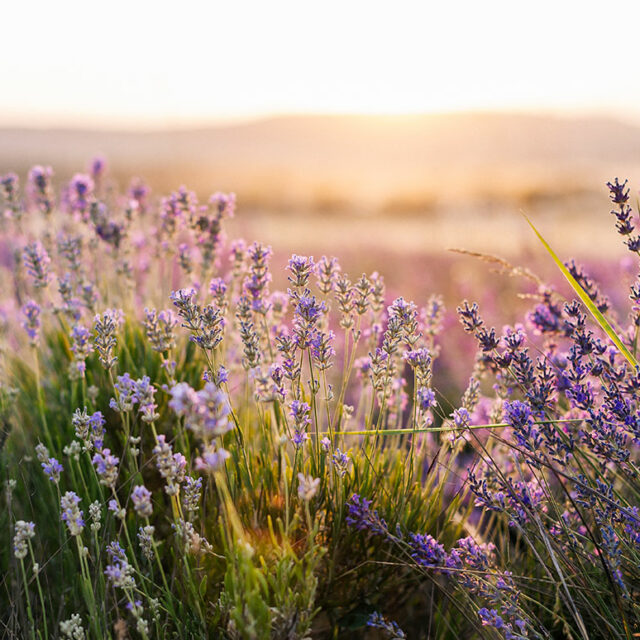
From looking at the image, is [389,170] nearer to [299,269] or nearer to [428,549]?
[299,269]

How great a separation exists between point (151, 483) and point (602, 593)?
161cm

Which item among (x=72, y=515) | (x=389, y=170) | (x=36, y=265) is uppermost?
(x=389, y=170)

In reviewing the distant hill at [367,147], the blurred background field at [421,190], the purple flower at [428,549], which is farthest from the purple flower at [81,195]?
the distant hill at [367,147]

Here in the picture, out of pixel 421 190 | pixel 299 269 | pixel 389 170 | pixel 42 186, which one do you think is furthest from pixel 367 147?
pixel 299 269

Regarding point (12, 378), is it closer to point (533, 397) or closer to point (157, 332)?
point (157, 332)

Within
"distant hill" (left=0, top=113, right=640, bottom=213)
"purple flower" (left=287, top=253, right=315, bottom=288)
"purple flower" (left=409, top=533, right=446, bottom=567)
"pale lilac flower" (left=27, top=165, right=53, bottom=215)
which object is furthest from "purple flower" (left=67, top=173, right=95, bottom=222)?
"distant hill" (left=0, top=113, right=640, bottom=213)

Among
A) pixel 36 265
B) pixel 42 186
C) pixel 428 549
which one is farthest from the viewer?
pixel 42 186

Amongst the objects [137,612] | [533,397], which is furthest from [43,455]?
[533,397]

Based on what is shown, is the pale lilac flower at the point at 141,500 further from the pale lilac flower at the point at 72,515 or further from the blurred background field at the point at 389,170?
the blurred background field at the point at 389,170

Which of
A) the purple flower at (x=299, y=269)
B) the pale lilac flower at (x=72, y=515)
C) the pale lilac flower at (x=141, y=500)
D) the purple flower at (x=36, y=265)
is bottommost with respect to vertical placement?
the pale lilac flower at (x=72, y=515)

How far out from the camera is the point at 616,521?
6.50 ft

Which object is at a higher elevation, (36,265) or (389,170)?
(389,170)

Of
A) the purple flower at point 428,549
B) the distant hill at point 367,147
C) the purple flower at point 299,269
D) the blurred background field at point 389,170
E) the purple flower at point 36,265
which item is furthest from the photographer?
the distant hill at point 367,147

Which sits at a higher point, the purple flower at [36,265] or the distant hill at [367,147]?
the distant hill at [367,147]
